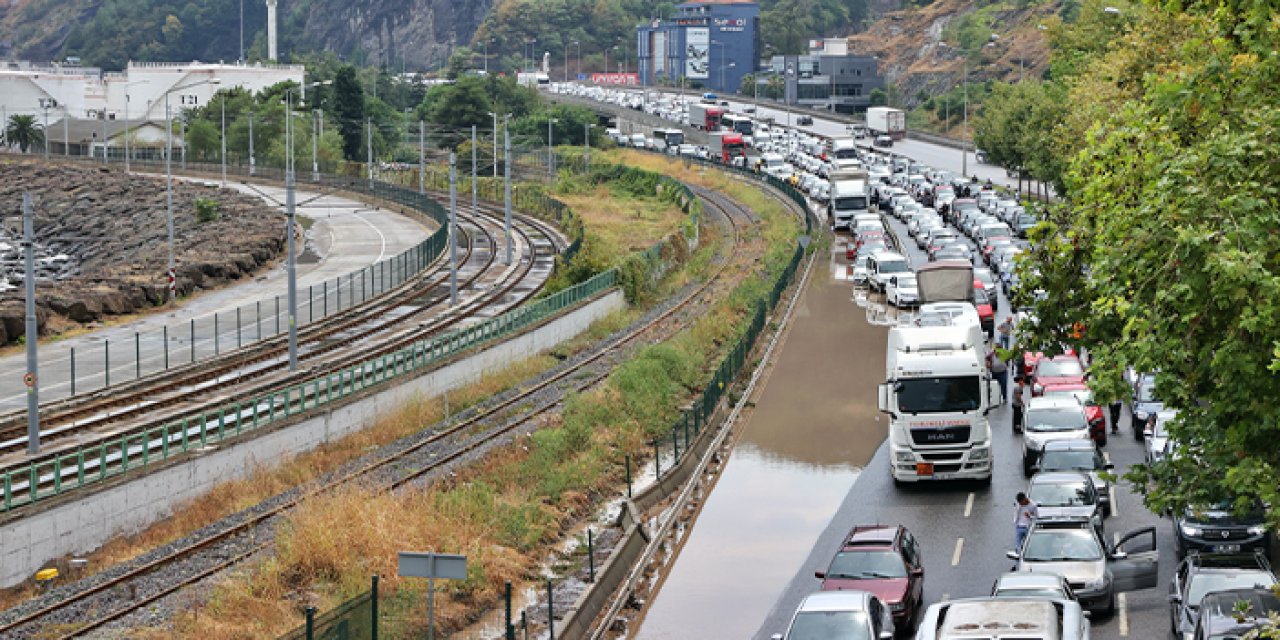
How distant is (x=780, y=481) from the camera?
117 feet

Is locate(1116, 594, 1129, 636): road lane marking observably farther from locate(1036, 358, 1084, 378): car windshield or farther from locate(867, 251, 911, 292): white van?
locate(867, 251, 911, 292): white van

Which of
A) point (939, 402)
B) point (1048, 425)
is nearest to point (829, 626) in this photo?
point (939, 402)

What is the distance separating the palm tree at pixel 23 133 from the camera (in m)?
159

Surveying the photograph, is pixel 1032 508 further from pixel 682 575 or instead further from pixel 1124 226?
pixel 1124 226

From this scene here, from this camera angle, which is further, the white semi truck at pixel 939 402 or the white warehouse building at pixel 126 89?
the white warehouse building at pixel 126 89

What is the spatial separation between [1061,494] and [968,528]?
280 cm

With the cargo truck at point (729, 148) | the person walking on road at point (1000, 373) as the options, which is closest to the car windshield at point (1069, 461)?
the person walking on road at point (1000, 373)

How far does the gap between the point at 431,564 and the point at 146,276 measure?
54.2 m

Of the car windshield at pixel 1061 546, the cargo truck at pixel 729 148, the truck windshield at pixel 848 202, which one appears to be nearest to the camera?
the car windshield at pixel 1061 546

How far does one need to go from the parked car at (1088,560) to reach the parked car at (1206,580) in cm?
115

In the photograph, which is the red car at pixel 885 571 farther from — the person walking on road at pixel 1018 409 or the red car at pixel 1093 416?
the person walking on road at pixel 1018 409

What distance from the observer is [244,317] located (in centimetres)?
5828

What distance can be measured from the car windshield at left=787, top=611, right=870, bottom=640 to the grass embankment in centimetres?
572

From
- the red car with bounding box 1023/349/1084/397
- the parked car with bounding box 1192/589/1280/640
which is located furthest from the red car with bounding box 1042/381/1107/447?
the parked car with bounding box 1192/589/1280/640
